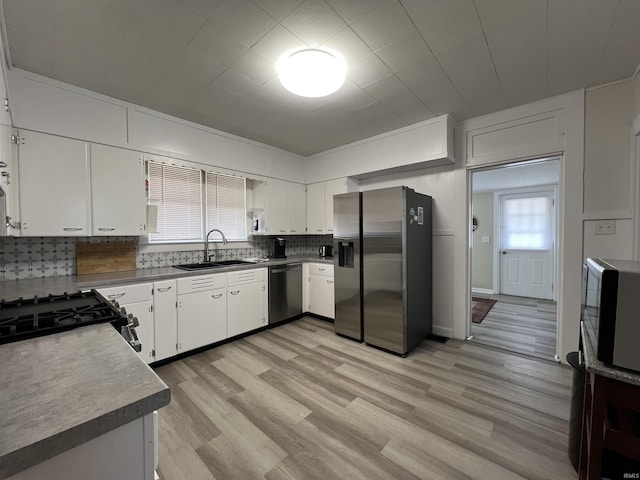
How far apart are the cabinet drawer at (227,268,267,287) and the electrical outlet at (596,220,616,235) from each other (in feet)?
11.3

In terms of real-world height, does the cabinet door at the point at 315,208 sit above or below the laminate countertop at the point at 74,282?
above

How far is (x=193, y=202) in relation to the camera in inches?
133

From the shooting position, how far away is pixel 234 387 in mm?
2268

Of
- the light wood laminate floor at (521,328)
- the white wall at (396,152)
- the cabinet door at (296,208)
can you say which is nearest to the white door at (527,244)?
the light wood laminate floor at (521,328)

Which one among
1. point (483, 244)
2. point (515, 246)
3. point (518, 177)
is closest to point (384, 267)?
point (518, 177)

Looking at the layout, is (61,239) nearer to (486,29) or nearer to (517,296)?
(486,29)

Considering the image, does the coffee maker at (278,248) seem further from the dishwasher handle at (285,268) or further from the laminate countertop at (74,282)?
the laminate countertop at (74,282)

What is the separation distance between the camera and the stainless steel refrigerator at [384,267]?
2830mm

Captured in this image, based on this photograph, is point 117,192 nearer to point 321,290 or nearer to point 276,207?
point 276,207

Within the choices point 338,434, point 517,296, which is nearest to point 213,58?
point 338,434

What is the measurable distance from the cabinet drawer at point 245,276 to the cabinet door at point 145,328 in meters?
0.85

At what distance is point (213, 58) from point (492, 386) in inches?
135

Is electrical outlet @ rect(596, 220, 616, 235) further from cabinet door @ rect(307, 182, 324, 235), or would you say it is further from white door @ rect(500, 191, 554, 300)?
white door @ rect(500, 191, 554, 300)

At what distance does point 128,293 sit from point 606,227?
4263 millimetres
